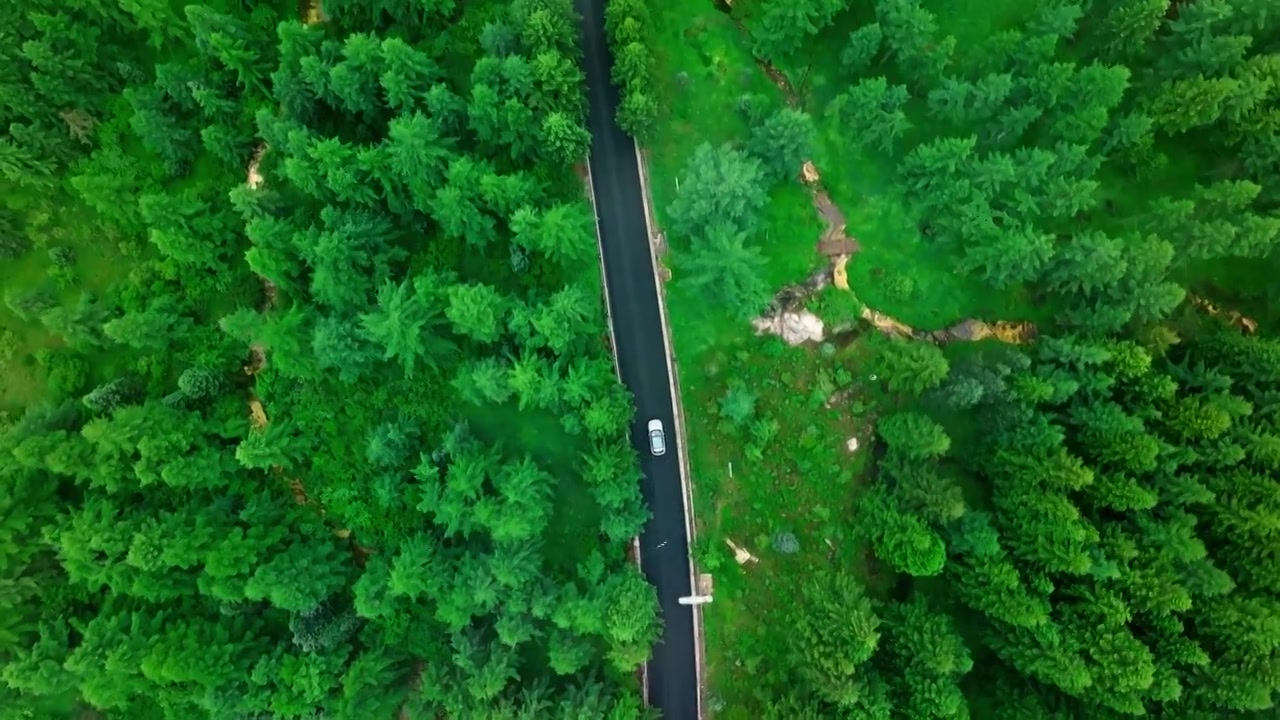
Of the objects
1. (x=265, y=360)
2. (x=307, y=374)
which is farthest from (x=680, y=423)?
(x=265, y=360)

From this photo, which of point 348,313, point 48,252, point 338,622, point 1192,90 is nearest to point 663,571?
point 338,622

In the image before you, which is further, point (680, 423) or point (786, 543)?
point (680, 423)

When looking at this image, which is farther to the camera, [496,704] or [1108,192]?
[1108,192]

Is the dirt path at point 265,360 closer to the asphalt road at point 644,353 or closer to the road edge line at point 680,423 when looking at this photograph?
the asphalt road at point 644,353

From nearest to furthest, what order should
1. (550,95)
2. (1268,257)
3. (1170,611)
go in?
1. (1170,611)
2. (550,95)
3. (1268,257)

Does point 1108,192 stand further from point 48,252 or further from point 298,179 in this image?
point 48,252

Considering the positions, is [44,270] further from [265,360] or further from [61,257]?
[265,360]

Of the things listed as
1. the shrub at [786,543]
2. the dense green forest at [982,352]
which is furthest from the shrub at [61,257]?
the shrub at [786,543]
